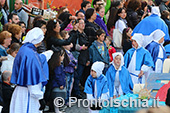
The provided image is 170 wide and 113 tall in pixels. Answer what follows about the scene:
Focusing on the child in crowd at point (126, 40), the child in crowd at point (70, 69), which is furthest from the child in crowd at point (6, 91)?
the child in crowd at point (126, 40)

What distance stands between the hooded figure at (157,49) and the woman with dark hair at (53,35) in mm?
2121

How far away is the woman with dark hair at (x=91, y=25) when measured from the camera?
8.80 meters

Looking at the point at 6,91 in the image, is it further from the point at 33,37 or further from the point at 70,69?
the point at 70,69

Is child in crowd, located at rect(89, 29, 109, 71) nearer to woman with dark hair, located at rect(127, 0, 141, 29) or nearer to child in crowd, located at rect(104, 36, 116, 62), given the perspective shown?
child in crowd, located at rect(104, 36, 116, 62)

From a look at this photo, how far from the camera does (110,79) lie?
24.1 ft

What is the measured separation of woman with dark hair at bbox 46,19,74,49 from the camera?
7344mm

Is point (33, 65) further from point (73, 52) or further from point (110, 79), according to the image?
point (73, 52)

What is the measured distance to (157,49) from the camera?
834 centimetres

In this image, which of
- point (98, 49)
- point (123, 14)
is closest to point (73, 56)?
point (98, 49)

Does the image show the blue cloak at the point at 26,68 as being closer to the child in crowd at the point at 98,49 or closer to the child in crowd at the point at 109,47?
the child in crowd at the point at 98,49

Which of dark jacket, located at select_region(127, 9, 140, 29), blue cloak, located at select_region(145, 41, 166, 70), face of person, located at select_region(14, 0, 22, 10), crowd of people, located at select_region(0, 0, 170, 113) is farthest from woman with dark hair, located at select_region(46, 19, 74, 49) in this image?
dark jacket, located at select_region(127, 9, 140, 29)

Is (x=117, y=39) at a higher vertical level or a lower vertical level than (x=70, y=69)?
higher

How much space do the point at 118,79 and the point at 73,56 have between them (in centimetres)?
138

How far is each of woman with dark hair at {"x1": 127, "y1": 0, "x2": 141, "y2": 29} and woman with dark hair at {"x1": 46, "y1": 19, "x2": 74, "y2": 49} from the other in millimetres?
3578
